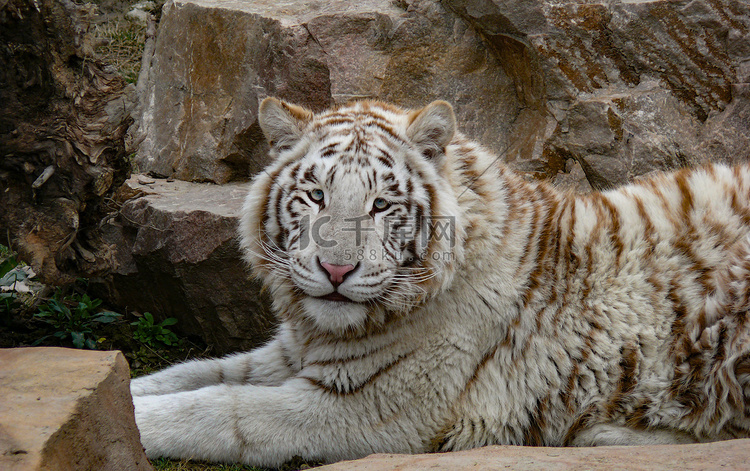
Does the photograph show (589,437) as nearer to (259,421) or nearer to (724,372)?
(724,372)

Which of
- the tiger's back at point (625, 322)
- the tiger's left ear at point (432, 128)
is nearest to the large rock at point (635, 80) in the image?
the tiger's back at point (625, 322)

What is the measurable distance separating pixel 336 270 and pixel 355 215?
0.29 metres

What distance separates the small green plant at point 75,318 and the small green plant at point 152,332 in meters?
0.16

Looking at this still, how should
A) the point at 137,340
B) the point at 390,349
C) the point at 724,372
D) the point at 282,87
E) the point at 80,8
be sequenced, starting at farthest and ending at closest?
1. the point at 282,87
2. the point at 137,340
3. the point at 80,8
4. the point at 390,349
5. the point at 724,372

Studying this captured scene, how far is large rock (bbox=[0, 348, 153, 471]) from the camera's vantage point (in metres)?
1.99

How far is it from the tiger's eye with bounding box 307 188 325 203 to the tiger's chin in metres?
0.46

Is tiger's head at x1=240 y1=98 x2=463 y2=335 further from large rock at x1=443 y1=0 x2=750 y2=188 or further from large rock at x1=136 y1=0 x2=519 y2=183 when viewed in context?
large rock at x1=443 y1=0 x2=750 y2=188

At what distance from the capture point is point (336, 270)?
2855 mm

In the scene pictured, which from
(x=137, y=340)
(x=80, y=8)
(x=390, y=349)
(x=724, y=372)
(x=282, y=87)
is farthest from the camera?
(x=282, y=87)


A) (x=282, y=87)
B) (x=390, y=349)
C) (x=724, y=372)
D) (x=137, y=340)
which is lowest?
(x=137, y=340)

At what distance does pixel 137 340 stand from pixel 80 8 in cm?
210

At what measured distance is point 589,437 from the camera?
3.06m

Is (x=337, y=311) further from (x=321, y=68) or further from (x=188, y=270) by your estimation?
(x=321, y=68)

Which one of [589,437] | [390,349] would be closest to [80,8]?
[390,349]
